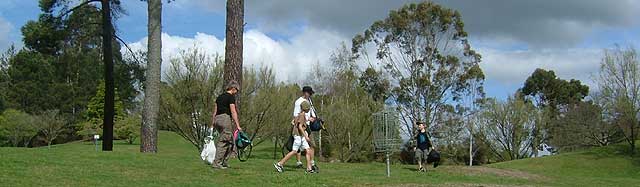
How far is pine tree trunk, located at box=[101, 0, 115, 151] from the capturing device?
805 inches

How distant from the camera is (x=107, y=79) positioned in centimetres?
2106

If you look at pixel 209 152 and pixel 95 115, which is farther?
pixel 95 115

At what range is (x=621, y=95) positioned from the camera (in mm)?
38438

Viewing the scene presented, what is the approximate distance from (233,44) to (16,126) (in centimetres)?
3713

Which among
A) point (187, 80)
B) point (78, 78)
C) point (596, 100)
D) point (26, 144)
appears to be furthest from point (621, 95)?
point (78, 78)

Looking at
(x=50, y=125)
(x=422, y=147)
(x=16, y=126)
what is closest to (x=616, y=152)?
(x=422, y=147)

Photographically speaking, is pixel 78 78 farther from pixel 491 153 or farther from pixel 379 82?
pixel 491 153

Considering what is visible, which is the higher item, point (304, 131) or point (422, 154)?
point (304, 131)

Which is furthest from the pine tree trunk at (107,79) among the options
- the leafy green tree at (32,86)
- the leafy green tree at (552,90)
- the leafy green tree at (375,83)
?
the leafy green tree at (552,90)

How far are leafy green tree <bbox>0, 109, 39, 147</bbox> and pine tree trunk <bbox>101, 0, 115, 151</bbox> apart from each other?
2941 centimetres

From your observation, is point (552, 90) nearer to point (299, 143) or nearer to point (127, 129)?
point (127, 129)

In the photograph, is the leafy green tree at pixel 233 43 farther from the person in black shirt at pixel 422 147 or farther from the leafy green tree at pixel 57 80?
the leafy green tree at pixel 57 80

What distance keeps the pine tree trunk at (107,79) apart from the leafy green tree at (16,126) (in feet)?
96.5

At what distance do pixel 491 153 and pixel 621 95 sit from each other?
14.4m
